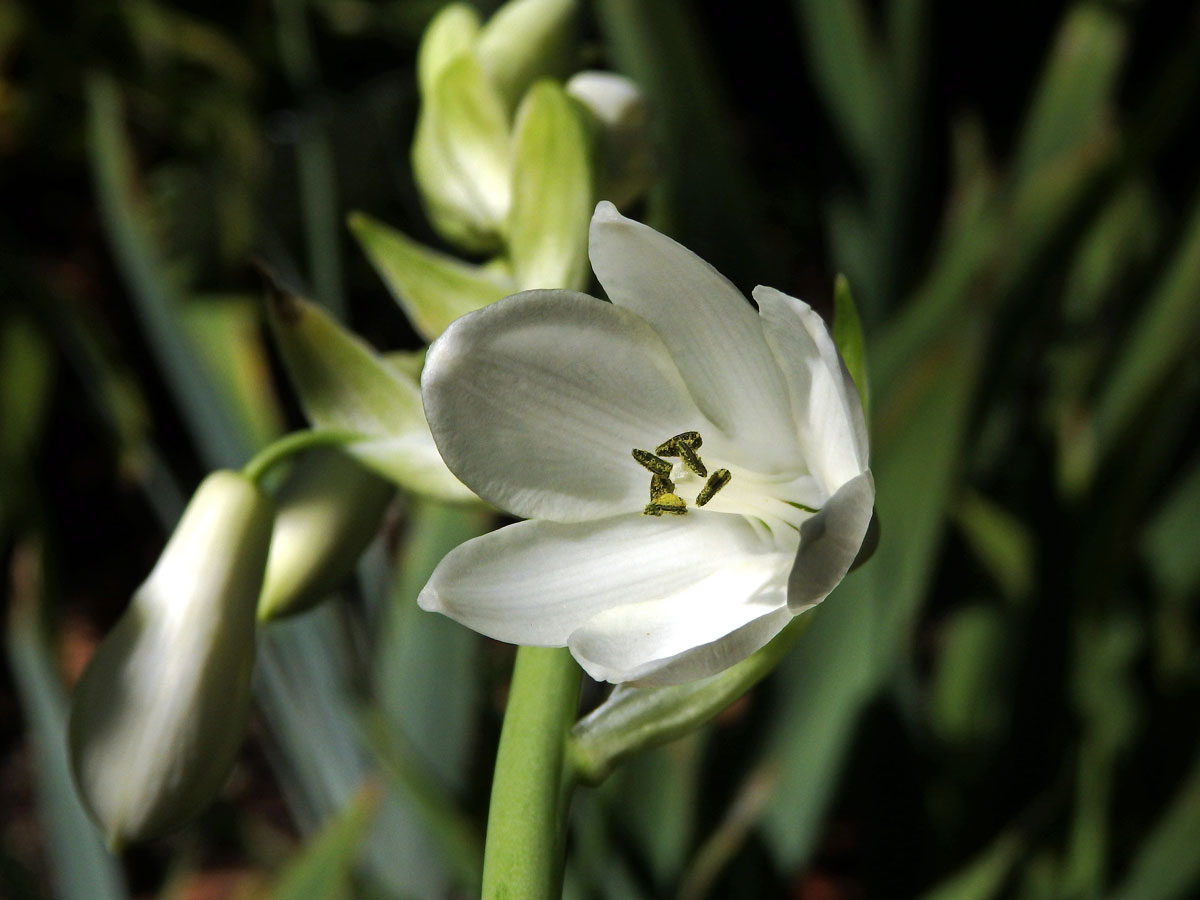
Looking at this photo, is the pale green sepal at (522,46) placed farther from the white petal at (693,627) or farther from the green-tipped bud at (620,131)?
the white petal at (693,627)

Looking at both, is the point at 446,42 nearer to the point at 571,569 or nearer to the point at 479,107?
the point at 479,107

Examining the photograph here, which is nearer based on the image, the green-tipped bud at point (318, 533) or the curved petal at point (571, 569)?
the curved petal at point (571, 569)

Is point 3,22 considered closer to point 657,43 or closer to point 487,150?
point 657,43

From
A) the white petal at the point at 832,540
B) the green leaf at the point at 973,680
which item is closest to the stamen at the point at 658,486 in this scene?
the white petal at the point at 832,540

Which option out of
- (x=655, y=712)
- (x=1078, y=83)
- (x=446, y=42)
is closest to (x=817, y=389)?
(x=655, y=712)

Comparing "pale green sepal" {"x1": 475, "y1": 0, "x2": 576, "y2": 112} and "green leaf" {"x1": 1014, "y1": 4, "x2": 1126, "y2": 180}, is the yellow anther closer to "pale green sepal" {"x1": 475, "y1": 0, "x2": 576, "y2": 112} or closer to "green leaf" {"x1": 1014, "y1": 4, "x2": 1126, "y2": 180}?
"pale green sepal" {"x1": 475, "y1": 0, "x2": 576, "y2": 112}

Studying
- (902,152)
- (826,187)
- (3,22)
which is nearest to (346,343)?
(902,152)

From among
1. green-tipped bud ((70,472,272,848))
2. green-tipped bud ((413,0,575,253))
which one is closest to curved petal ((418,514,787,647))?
green-tipped bud ((70,472,272,848))
